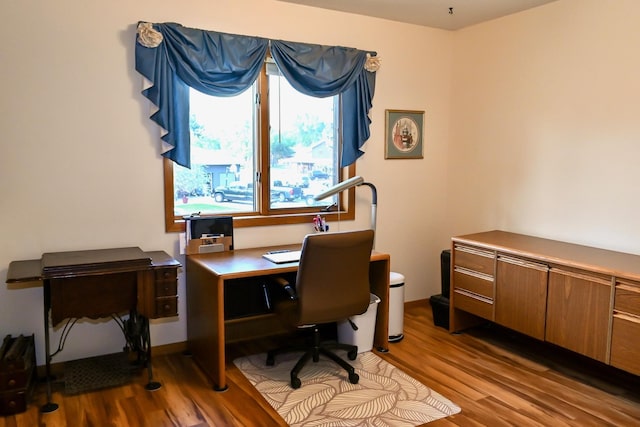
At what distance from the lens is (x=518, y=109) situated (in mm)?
3959

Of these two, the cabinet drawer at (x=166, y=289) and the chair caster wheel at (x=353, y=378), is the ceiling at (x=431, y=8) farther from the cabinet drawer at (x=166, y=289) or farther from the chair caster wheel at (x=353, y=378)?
the chair caster wheel at (x=353, y=378)

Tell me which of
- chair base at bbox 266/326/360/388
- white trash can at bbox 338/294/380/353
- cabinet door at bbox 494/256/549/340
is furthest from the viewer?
white trash can at bbox 338/294/380/353

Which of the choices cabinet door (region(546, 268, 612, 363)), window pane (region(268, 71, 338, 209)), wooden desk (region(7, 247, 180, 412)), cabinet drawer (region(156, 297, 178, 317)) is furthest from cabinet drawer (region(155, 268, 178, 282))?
cabinet door (region(546, 268, 612, 363))

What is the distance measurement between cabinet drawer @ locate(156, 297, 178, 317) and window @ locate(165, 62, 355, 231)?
2.12ft

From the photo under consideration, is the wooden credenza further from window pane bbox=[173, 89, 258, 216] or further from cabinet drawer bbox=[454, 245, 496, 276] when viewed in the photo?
window pane bbox=[173, 89, 258, 216]

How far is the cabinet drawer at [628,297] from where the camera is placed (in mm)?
2742

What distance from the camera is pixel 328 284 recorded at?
3.01 meters

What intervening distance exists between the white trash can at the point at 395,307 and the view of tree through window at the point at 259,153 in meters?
0.85

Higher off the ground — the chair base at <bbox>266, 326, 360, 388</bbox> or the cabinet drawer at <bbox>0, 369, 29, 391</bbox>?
the cabinet drawer at <bbox>0, 369, 29, 391</bbox>

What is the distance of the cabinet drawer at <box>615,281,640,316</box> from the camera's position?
9.00ft

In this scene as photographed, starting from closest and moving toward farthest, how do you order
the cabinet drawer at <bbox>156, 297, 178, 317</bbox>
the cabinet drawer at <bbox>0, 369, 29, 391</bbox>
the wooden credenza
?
the cabinet drawer at <bbox>0, 369, 29, 391</bbox> < the wooden credenza < the cabinet drawer at <bbox>156, 297, 178, 317</bbox>

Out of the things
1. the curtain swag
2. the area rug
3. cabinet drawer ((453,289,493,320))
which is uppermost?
the curtain swag

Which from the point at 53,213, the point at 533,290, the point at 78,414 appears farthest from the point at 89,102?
the point at 533,290

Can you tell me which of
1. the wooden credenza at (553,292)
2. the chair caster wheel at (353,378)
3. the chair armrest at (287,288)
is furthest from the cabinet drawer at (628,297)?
the chair armrest at (287,288)
